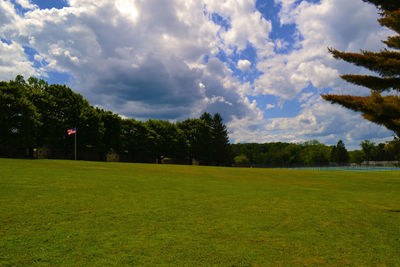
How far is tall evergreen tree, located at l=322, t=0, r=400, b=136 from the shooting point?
34.8 ft

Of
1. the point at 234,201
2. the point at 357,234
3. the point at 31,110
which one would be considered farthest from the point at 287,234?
the point at 31,110

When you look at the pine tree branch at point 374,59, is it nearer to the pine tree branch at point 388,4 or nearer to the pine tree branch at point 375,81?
the pine tree branch at point 375,81

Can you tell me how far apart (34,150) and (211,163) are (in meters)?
57.7

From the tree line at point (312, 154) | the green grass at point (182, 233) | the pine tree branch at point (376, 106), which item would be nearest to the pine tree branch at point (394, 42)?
the pine tree branch at point (376, 106)

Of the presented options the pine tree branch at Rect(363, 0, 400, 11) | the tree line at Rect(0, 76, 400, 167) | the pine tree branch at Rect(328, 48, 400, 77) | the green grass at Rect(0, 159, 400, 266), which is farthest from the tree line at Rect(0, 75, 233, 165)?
the pine tree branch at Rect(363, 0, 400, 11)

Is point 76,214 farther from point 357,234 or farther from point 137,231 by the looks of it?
point 357,234

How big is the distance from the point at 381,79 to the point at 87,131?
54.4 m

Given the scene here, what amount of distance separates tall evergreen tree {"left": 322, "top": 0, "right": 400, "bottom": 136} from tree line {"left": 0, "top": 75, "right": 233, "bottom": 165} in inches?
1865

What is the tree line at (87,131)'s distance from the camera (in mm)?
42875

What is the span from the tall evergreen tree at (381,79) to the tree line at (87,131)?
155 ft

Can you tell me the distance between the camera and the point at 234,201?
11.4m

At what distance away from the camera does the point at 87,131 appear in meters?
55.6

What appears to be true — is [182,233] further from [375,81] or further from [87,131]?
[87,131]

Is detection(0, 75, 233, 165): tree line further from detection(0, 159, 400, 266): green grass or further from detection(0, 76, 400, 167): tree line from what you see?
detection(0, 159, 400, 266): green grass
